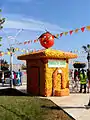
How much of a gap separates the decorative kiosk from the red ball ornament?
0.49 meters

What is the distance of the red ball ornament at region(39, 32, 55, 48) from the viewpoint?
1800 centimetres

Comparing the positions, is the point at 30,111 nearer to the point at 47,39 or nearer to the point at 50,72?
the point at 50,72

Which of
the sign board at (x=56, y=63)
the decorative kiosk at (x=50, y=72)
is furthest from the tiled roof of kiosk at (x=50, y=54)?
the sign board at (x=56, y=63)

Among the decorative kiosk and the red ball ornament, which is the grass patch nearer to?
the decorative kiosk

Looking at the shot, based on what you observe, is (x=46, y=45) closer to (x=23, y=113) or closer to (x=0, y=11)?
(x=0, y=11)

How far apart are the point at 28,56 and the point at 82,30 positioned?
12.4ft

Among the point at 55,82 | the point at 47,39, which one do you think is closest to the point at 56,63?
the point at 55,82

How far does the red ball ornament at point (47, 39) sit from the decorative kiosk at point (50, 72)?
1.61 feet

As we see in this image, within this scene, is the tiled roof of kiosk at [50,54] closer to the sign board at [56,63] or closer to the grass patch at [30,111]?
the sign board at [56,63]

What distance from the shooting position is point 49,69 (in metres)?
17.7

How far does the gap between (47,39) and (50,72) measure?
194cm

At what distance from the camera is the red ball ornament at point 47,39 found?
59.1 ft

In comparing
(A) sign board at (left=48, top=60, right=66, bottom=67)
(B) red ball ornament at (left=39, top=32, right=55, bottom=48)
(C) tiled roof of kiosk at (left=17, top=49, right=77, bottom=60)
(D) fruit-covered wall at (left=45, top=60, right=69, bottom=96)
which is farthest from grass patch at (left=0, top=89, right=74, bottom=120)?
(B) red ball ornament at (left=39, top=32, right=55, bottom=48)

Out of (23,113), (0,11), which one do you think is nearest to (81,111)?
(23,113)
